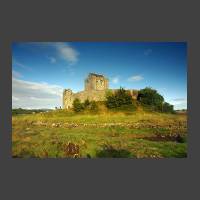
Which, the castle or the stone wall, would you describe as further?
the stone wall

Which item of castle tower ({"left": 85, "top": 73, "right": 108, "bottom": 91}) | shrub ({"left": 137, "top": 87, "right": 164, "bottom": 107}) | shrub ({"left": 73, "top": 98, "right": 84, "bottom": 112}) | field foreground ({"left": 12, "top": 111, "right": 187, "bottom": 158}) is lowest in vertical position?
field foreground ({"left": 12, "top": 111, "right": 187, "bottom": 158})

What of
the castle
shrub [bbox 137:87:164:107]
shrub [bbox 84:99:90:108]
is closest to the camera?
shrub [bbox 137:87:164:107]

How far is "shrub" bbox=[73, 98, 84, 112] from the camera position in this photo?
592 inches

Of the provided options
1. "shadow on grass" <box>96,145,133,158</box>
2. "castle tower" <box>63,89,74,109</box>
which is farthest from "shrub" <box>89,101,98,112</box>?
"shadow on grass" <box>96,145,133,158</box>

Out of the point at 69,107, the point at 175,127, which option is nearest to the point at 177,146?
the point at 175,127

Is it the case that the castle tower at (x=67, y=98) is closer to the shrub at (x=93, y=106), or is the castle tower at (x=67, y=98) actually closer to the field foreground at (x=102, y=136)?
the shrub at (x=93, y=106)

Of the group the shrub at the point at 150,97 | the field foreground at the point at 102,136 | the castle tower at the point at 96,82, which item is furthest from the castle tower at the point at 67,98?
the shrub at the point at 150,97

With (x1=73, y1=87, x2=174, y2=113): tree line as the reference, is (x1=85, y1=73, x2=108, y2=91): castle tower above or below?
above

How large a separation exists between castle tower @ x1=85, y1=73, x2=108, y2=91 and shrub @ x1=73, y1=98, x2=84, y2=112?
804 mm

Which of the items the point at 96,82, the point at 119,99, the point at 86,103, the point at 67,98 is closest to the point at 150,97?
the point at 119,99

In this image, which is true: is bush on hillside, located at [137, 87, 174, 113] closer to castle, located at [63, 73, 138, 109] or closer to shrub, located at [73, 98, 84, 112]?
castle, located at [63, 73, 138, 109]

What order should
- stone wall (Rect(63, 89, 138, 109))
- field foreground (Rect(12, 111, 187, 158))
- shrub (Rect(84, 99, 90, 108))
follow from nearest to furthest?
field foreground (Rect(12, 111, 187, 158)) → stone wall (Rect(63, 89, 138, 109)) → shrub (Rect(84, 99, 90, 108))

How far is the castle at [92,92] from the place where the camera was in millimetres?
14352

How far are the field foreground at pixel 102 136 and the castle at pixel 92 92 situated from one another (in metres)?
1.30
